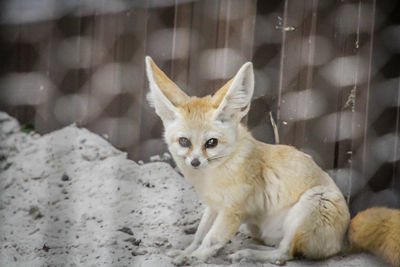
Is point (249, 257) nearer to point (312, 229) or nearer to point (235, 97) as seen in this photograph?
point (312, 229)

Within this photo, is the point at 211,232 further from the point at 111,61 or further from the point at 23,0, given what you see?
the point at 23,0

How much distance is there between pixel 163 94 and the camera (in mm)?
1764

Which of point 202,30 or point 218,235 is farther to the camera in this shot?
point 202,30

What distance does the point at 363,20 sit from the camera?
2084 mm

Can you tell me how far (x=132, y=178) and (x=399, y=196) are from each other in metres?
1.00

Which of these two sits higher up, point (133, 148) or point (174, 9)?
point (174, 9)

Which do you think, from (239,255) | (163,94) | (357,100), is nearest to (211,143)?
(163,94)

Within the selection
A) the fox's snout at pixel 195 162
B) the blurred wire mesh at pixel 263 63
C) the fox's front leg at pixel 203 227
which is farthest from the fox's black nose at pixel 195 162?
the blurred wire mesh at pixel 263 63

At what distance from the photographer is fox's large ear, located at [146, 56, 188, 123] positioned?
5.77 feet

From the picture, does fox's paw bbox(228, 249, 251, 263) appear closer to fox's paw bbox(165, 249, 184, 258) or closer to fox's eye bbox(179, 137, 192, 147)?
fox's paw bbox(165, 249, 184, 258)

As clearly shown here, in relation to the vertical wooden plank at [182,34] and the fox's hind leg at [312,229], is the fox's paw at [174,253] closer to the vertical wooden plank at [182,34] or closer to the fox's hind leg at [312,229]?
the fox's hind leg at [312,229]

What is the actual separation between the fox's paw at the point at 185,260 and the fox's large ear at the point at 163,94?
1.39 feet

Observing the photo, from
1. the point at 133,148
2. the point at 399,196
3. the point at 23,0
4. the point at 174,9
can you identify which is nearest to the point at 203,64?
the point at 174,9

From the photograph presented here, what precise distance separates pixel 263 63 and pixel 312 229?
24.7 inches
